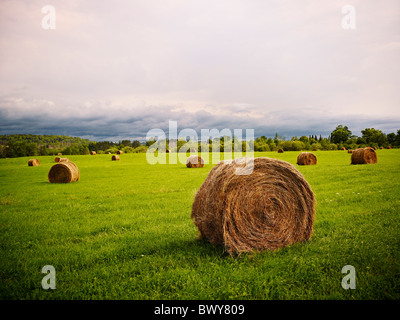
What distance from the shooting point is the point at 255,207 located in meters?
6.21

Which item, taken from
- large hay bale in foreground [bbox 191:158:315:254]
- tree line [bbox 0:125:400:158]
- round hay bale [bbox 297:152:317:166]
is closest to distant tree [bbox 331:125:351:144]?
tree line [bbox 0:125:400:158]

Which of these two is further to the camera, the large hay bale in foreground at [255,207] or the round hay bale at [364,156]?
the round hay bale at [364,156]

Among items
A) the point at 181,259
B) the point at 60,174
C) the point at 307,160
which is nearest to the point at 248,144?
the point at 307,160

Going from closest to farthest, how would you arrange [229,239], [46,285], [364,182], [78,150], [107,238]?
[46,285]
[229,239]
[107,238]
[364,182]
[78,150]

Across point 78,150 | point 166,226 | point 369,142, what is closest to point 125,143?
point 78,150

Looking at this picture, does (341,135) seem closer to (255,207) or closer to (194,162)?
(194,162)

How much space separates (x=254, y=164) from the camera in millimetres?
6402

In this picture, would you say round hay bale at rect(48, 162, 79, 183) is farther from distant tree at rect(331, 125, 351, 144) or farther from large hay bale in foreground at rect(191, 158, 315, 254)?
distant tree at rect(331, 125, 351, 144)

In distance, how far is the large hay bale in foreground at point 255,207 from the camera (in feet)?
19.3

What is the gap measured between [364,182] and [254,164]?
11.4 meters

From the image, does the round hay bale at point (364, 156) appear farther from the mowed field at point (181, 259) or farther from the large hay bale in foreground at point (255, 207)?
the large hay bale in foreground at point (255, 207)

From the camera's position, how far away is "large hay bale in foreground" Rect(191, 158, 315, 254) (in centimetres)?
588

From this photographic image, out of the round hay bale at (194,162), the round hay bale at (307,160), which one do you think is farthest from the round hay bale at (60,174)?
the round hay bale at (307,160)
